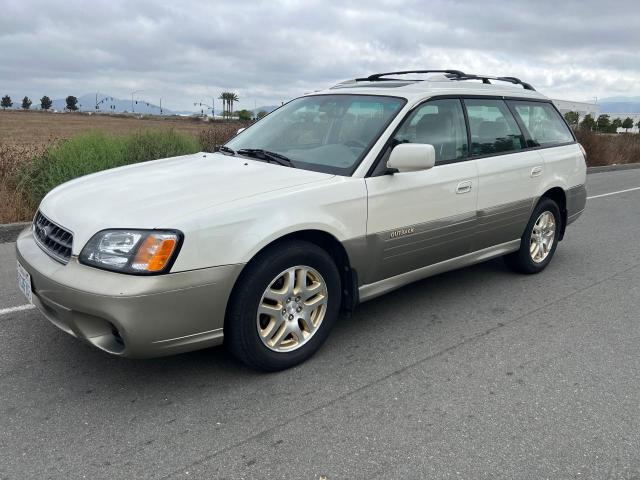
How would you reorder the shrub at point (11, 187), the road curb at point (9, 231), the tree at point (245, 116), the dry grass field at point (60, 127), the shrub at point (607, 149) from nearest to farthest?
the road curb at point (9, 231) → the shrub at point (11, 187) → the dry grass field at point (60, 127) → the shrub at point (607, 149) → the tree at point (245, 116)

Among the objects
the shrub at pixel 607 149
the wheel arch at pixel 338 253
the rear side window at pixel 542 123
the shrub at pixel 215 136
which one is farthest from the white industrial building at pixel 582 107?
the wheel arch at pixel 338 253

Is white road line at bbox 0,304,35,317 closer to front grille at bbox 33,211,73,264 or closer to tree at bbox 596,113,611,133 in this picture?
front grille at bbox 33,211,73,264

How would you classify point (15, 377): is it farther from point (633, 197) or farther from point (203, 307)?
point (633, 197)

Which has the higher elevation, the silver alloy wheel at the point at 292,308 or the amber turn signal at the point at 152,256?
the amber turn signal at the point at 152,256

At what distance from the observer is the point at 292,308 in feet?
10.9

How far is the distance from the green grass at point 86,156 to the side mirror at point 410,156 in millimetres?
5620

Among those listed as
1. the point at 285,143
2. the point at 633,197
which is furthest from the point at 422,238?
the point at 633,197

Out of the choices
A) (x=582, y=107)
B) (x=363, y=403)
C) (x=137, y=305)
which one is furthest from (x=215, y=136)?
(x=582, y=107)

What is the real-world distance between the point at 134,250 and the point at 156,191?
55 cm

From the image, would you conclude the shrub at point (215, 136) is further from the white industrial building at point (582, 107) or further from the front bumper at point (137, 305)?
the white industrial building at point (582, 107)

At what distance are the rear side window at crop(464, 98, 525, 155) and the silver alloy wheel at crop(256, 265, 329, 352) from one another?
73.2 inches

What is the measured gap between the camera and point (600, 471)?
8.21 ft

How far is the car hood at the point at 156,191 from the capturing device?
2.92m

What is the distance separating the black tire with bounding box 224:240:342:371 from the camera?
305cm
